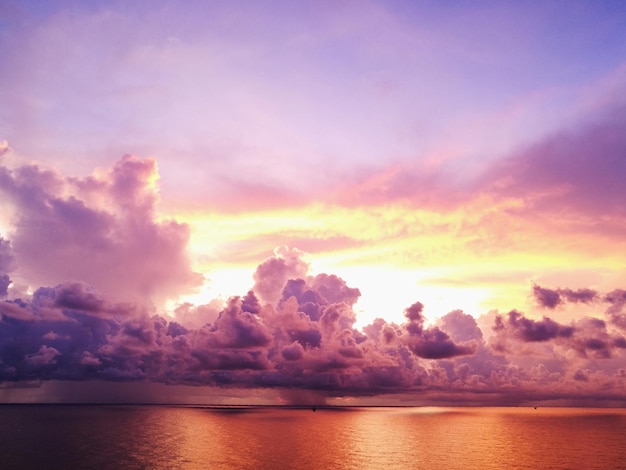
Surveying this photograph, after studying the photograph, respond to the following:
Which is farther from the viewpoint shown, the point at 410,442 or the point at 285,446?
the point at 410,442

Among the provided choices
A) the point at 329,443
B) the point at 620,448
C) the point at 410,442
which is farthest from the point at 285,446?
the point at 620,448

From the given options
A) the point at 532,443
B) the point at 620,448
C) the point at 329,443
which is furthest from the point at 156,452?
the point at 620,448

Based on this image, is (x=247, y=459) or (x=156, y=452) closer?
(x=247, y=459)

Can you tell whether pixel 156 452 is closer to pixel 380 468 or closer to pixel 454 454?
pixel 380 468

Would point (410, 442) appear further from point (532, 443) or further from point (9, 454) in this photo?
point (9, 454)

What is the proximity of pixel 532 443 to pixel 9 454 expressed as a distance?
576 ft

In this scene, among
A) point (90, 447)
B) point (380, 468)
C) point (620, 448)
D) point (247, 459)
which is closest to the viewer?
point (380, 468)

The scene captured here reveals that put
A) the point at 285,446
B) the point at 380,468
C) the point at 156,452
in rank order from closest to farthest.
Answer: the point at 380,468 < the point at 156,452 < the point at 285,446

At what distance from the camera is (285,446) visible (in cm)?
16912

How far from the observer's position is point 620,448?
180 m

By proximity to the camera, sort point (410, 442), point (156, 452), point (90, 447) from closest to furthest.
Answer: point (156, 452) < point (90, 447) < point (410, 442)

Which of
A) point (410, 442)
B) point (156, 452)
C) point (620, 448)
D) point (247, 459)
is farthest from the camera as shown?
point (410, 442)

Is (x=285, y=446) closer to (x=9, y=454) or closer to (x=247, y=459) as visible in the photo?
(x=247, y=459)

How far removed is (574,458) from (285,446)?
283 ft
